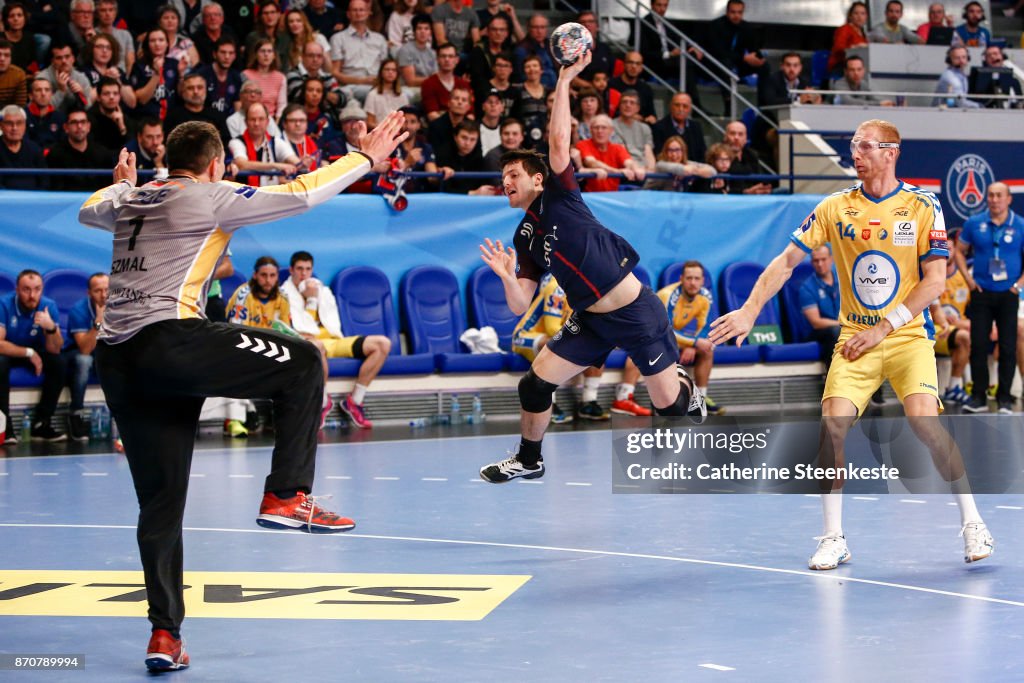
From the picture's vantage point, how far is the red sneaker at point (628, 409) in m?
15.4

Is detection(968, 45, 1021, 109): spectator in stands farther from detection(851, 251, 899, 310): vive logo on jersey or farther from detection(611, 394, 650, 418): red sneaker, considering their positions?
detection(851, 251, 899, 310): vive logo on jersey

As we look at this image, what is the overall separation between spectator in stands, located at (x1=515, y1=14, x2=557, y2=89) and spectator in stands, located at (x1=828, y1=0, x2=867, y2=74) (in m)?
4.85

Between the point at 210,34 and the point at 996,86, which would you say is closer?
the point at 210,34

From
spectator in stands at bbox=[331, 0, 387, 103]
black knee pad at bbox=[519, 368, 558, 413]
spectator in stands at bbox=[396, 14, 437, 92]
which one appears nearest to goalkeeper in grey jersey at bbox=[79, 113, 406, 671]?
black knee pad at bbox=[519, 368, 558, 413]

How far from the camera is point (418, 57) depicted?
57.5ft

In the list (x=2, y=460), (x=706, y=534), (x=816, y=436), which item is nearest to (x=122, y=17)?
(x=2, y=460)

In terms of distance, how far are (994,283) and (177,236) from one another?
11925 mm

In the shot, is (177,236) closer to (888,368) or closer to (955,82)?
(888,368)

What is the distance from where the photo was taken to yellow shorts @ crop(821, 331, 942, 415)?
7527mm

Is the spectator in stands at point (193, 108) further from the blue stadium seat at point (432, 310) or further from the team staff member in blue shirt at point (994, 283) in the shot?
the team staff member in blue shirt at point (994, 283)

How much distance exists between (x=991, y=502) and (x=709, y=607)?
156 inches

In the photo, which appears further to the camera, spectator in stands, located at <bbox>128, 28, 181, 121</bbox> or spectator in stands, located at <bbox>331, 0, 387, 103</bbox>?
spectator in stands, located at <bbox>331, 0, 387, 103</bbox>

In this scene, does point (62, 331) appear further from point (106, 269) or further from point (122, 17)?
point (122, 17)

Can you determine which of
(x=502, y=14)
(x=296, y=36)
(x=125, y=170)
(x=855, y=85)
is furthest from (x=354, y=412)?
(x=855, y=85)
